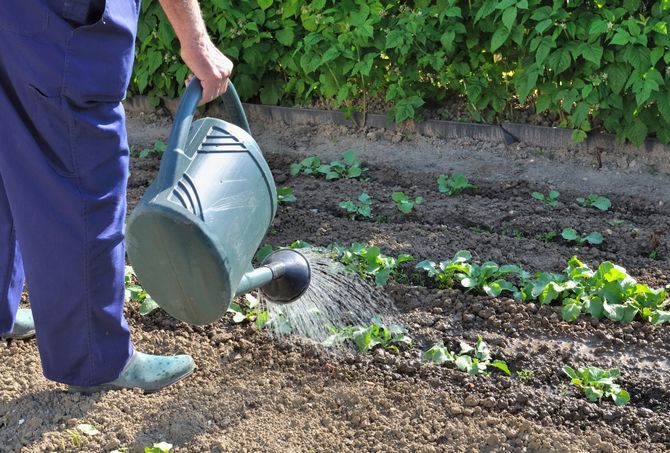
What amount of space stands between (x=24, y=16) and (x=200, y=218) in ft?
2.18

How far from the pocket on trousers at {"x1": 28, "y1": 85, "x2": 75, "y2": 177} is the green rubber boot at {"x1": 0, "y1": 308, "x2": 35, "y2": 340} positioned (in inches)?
34.2

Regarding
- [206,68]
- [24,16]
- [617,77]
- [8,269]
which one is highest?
[24,16]

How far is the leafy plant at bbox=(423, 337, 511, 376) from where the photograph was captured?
2.97 m

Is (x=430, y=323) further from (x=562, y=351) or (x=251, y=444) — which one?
(x=251, y=444)

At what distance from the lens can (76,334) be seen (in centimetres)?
258

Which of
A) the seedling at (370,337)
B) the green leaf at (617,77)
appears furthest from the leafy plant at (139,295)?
the green leaf at (617,77)

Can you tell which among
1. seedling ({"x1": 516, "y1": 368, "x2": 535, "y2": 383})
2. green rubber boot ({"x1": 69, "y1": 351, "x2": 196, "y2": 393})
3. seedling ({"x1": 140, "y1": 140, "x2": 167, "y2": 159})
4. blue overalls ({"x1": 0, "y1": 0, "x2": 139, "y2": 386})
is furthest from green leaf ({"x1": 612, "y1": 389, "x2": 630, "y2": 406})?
seedling ({"x1": 140, "y1": 140, "x2": 167, "y2": 159})

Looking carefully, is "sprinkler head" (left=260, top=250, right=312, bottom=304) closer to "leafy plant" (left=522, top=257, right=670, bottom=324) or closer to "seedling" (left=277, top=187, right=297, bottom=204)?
Answer: "leafy plant" (left=522, top=257, right=670, bottom=324)

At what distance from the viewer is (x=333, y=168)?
482 centimetres

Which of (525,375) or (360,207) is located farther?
(360,207)

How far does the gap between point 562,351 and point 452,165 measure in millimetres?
1928

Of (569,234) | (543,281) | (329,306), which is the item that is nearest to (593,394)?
(543,281)

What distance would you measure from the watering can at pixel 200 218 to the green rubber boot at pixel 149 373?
1.47ft

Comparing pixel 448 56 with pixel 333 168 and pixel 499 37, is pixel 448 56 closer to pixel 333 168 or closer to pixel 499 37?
pixel 499 37
